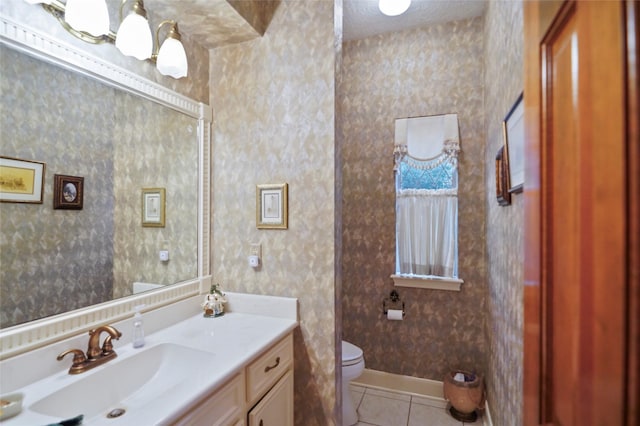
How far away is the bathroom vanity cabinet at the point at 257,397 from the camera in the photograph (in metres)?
1.02

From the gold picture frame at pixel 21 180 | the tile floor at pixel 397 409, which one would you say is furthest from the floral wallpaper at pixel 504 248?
the gold picture frame at pixel 21 180

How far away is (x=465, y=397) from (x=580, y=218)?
2130 millimetres

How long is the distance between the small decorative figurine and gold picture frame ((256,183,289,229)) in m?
0.45

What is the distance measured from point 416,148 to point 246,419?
7.03ft

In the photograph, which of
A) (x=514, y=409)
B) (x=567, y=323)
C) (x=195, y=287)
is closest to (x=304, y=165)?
(x=195, y=287)

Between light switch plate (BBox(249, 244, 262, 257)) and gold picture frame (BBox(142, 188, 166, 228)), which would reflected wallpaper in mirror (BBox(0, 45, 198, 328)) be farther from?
light switch plate (BBox(249, 244, 262, 257))

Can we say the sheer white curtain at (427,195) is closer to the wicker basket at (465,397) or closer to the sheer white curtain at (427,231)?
the sheer white curtain at (427,231)

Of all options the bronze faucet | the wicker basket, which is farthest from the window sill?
the bronze faucet

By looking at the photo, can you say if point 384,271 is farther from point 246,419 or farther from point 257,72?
point 257,72

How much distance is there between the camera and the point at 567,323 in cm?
53

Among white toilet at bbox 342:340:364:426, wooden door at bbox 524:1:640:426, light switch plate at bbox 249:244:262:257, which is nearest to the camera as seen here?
wooden door at bbox 524:1:640:426

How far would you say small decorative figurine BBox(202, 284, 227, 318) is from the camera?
1682mm

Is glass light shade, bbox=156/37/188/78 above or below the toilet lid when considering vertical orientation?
above

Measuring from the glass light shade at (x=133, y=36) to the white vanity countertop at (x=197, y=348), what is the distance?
4.00ft
